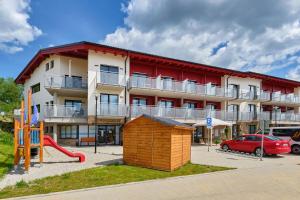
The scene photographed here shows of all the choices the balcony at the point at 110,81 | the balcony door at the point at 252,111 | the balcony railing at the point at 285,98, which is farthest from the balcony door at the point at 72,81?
the balcony railing at the point at 285,98

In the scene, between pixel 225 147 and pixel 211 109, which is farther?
pixel 211 109

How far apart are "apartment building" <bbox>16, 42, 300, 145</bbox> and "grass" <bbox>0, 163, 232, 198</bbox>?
828cm

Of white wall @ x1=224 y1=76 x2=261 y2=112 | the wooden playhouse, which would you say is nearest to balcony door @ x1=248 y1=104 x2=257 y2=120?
white wall @ x1=224 y1=76 x2=261 y2=112

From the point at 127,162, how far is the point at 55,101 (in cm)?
1308

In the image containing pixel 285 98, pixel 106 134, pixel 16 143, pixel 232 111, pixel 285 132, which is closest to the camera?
pixel 16 143

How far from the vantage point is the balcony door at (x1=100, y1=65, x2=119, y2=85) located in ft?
74.3

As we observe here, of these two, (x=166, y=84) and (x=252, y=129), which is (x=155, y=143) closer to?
(x=166, y=84)

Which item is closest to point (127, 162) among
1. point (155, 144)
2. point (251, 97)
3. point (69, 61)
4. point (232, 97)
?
point (155, 144)

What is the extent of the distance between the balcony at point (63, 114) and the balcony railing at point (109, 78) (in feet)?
10.1

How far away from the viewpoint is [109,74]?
75.2 ft

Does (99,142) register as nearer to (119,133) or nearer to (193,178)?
(119,133)

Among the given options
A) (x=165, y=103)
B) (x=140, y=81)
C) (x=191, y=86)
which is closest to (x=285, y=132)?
(x=191, y=86)

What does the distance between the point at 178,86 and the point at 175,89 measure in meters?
0.52

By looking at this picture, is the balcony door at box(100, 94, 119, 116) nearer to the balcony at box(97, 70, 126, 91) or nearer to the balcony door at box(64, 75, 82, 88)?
the balcony at box(97, 70, 126, 91)
